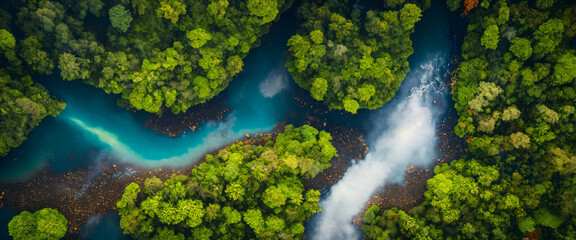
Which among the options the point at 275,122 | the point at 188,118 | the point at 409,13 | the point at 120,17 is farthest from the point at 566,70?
the point at 120,17

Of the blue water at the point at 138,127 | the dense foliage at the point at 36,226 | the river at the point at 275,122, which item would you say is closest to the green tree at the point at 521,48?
the river at the point at 275,122

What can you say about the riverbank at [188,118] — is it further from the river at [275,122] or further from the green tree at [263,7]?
the green tree at [263,7]

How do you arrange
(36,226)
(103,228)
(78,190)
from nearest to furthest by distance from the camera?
(36,226)
(103,228)
(78,190)

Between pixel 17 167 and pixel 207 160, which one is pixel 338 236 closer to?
pixel 207 160

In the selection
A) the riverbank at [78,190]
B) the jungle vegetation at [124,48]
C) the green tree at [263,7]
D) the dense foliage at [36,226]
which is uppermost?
the green tree at [263,7]

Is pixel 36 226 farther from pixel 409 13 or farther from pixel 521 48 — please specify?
pixel 521 48

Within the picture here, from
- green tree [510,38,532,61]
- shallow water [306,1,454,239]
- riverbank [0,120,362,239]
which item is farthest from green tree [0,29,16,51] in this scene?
green tree [510,38,532,61]
